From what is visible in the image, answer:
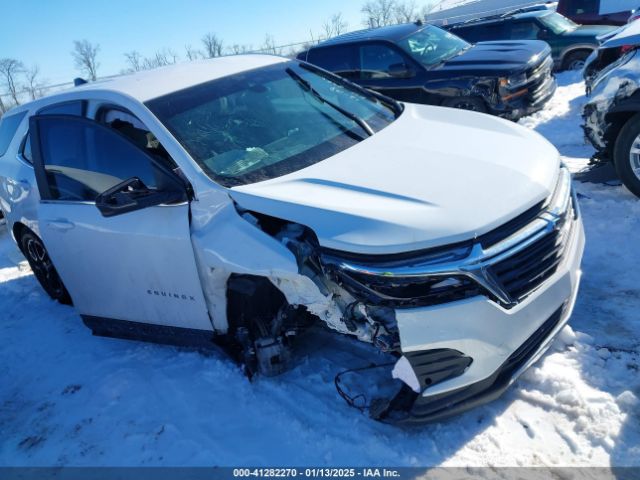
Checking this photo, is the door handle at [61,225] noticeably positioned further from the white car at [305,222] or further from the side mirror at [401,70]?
the side mirror at [401,70]

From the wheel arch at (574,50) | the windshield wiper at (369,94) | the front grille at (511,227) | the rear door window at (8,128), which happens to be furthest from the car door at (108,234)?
the wheel arch at (574,50)

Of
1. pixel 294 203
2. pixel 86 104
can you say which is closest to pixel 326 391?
pixel 294 203

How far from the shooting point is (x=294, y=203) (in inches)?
97.9

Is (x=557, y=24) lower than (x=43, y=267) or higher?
higher

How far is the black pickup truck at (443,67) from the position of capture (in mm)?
7750

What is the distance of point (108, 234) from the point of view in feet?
10.6

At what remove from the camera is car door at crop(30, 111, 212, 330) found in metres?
2.98

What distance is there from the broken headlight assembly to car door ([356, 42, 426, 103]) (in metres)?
6.42

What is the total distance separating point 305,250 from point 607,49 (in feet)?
15.5

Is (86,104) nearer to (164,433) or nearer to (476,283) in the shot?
(164,433)

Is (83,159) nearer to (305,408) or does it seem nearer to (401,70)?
(305,408)

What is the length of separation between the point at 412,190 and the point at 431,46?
703 cm

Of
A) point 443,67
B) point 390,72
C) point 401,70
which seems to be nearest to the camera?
point 443,67

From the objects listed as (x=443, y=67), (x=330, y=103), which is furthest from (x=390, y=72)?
(x=330, y=103)
